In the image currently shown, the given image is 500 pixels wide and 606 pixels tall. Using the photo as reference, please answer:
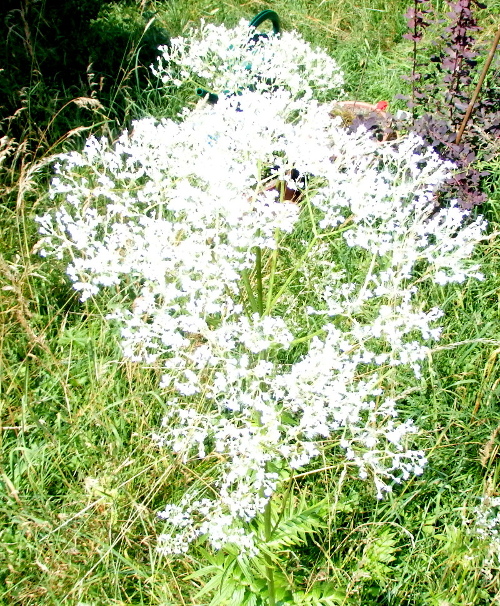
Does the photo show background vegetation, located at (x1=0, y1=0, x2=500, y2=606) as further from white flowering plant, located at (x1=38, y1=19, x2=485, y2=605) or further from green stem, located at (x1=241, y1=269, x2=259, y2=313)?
green stem, located at (x1=241, y1=269, x2=259, y2=313)

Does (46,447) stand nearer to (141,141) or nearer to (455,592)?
(141,141)

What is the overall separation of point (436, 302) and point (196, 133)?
1.89 meters

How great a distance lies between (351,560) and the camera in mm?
2598

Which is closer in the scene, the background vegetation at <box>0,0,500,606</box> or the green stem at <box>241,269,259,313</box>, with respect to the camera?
the green stem at <box>241,269,259,313</box>

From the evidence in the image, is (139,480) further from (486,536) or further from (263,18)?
(263,18)

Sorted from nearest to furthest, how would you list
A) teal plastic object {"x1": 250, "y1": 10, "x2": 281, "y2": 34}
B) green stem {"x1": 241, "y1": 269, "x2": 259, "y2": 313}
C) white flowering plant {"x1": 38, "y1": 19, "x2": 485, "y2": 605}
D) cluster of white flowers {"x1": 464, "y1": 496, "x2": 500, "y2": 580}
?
white flowering plant {"x1": 38, "y1": 19, "x2": 485, "y2": 605}, green stem {"x1": 241, "y1": 269, "x2": 259, "y2": 313}, cluster of white flowers {"x1": 464, "y1": 496, "x2": 500, "y2": 580}, teal plastic object {"x1": 250, "y1": 10, "x2": 281, "y2": 34}

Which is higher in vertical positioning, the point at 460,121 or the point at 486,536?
the point at 460,121

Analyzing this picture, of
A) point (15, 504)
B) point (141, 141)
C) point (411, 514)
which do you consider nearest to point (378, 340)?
point (411, 514)

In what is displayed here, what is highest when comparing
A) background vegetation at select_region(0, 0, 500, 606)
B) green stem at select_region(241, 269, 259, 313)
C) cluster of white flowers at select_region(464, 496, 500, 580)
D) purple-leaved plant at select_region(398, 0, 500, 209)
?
purple-leaved plant at select_region(398, 0, 500, 209)

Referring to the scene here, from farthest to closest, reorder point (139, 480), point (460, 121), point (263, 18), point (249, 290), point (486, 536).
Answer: point (460, 121) → point (263, 18) → point (139, 480) → point (486, 536) → point (249, 290)

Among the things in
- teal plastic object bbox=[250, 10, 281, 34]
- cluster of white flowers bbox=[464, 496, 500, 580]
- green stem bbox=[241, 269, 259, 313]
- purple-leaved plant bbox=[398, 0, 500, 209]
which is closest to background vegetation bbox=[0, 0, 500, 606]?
cluster of white flowers bbox=[464, 496, 500, 580]

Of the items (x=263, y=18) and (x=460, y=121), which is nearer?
(x=263, y=18)

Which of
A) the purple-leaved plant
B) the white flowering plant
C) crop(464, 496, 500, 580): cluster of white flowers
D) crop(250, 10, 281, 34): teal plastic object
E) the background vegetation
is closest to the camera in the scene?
the white flowering plant

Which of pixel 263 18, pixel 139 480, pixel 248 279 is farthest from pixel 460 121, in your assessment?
pixel 139 480
